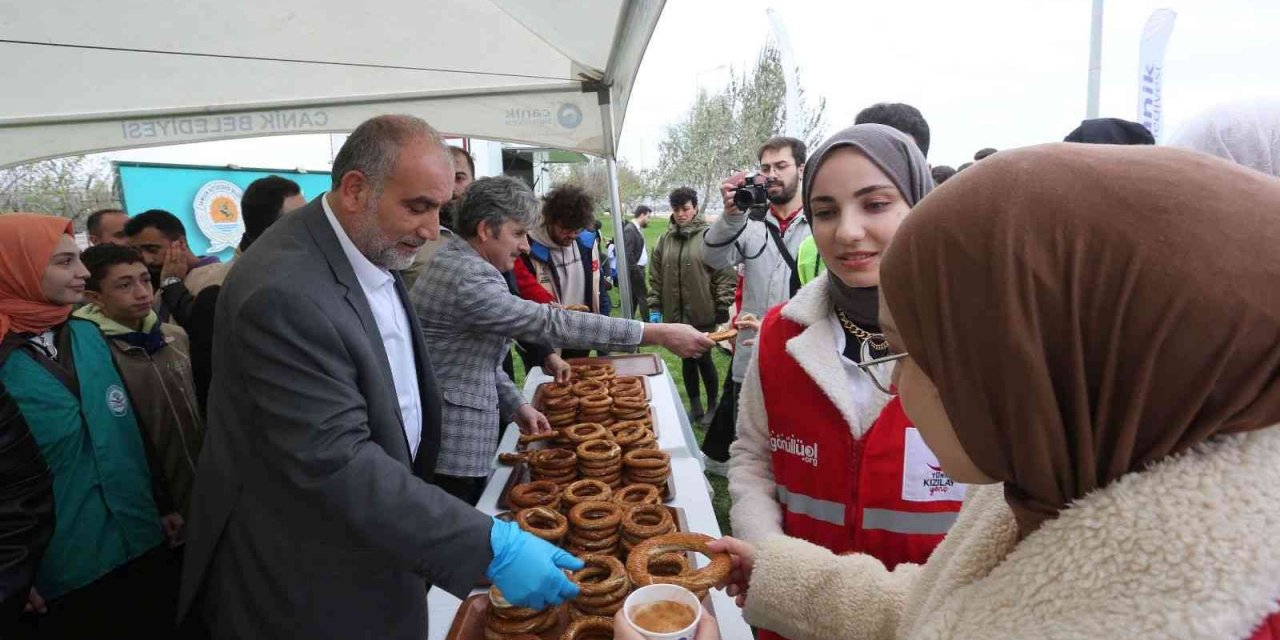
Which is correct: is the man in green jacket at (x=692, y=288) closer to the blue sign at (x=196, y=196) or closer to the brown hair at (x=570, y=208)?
the brown hair at (x=570, y=208)

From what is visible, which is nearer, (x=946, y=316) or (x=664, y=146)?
(x=946, y=316)

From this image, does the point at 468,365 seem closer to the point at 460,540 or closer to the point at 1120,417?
the point at 460,540

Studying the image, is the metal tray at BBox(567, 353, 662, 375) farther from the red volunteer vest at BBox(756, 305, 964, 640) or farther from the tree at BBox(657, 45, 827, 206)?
the tree at BBox(657, 45, 827, 206)

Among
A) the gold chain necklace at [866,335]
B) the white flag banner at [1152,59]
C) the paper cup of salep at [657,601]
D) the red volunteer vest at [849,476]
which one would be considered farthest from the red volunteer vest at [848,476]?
the white flag banner at [1152,59]

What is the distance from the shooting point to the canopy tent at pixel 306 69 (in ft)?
11.7

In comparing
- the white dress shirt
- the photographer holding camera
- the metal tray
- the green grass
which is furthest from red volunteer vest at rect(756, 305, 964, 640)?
the metal tray

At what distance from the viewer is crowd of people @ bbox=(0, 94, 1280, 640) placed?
58 cm

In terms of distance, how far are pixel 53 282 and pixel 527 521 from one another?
2.24 meters

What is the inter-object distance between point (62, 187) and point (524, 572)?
696 inches

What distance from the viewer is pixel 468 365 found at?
122 inches

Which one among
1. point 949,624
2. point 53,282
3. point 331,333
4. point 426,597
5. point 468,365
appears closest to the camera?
point 949,624

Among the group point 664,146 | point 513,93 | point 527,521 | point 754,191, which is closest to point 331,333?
point 527,521

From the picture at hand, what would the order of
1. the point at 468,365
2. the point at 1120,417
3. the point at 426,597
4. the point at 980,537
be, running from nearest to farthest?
the point at 1120,417 → the point at 980,537 → the point at 426,597 → the point at 468,365

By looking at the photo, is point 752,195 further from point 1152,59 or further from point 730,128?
point 730,128
